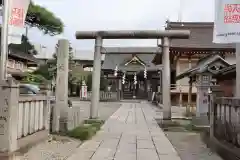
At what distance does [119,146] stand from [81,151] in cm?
129

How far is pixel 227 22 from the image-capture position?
7.96 m

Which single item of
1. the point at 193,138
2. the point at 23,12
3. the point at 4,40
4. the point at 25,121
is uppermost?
the point at 23,12

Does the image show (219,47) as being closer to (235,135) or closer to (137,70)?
(137,70)

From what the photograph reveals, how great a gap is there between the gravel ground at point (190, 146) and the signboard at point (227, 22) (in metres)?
2.67

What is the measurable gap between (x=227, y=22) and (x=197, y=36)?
3108 cm

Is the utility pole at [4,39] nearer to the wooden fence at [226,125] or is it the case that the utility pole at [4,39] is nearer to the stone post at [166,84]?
the wooden fence at [226,125]

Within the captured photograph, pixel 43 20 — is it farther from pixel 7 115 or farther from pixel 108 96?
pixel 7 115

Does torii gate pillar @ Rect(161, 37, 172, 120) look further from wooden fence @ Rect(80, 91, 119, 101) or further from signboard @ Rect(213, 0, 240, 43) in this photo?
wooden fence @ Rect(80, 91, 119, 101)

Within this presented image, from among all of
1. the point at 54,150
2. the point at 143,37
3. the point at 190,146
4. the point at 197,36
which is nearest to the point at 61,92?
the point at 54,150

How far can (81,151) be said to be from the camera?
865 centimetres

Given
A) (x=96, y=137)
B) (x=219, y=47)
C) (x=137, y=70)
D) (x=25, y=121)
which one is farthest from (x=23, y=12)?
(x=137, y=70)

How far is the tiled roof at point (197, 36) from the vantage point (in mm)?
34737

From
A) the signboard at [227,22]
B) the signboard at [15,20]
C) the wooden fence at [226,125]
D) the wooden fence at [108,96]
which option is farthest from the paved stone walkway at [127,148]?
the wooden fence at [108,96]

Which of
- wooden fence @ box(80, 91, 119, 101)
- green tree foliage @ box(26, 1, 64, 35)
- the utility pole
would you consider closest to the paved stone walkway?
the utility pole
